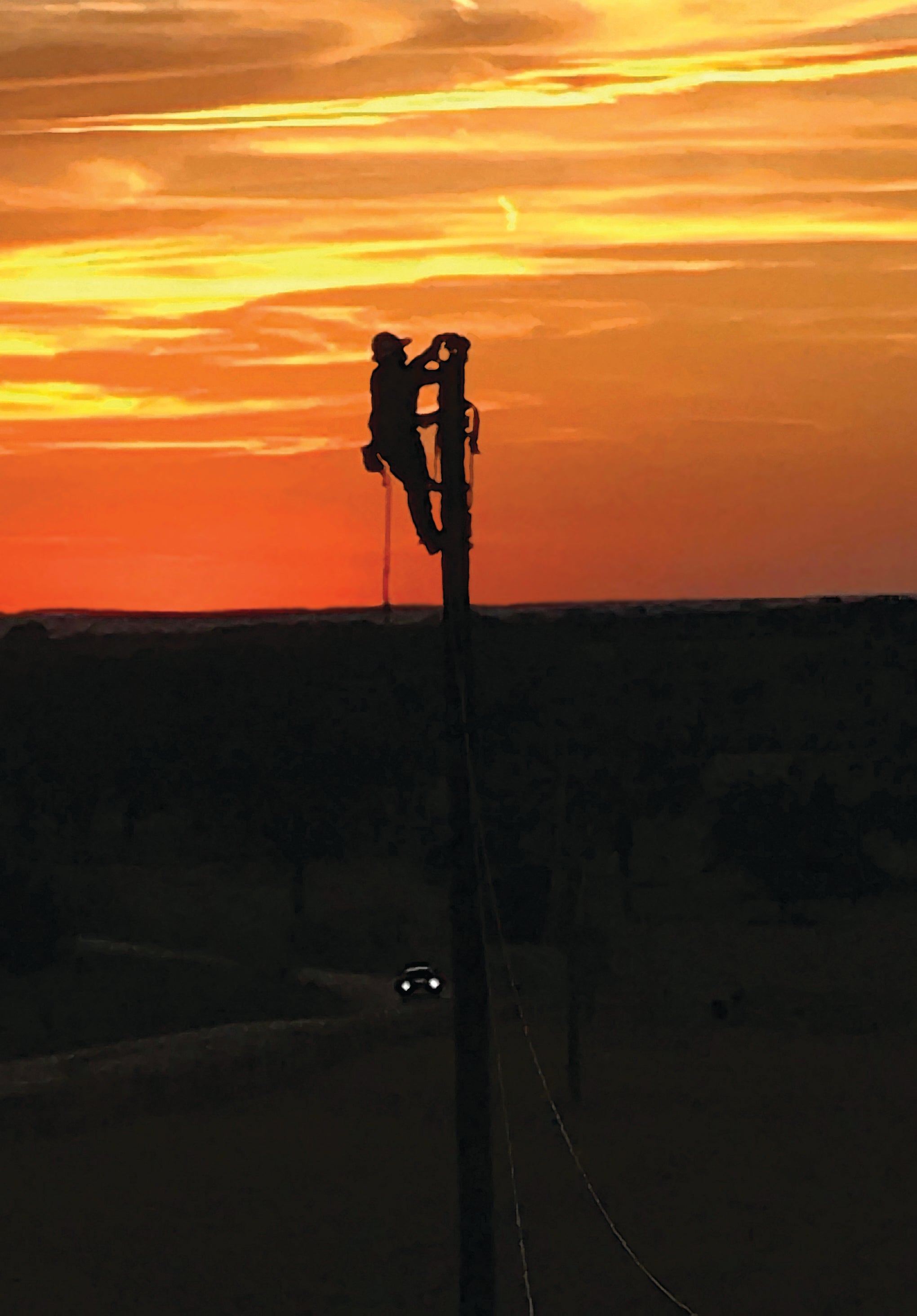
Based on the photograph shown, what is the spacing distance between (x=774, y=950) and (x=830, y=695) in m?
56.1

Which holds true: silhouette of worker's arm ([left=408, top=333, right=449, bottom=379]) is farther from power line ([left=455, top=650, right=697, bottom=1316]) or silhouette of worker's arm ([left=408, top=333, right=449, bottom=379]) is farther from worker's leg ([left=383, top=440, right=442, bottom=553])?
power line ([left=455, top=650, right=697, bottom=1316])

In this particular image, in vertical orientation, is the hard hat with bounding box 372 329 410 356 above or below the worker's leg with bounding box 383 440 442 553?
above

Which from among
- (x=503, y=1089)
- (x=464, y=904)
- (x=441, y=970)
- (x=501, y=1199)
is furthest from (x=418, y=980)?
(x=464, y=904)

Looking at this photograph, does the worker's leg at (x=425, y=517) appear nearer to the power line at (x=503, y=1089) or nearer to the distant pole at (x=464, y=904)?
the distant pole at (x=464, y=904)

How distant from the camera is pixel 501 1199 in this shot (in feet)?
63.3

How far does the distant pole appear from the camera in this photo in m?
12.1

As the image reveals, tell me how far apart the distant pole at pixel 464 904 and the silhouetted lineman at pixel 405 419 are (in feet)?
0.35

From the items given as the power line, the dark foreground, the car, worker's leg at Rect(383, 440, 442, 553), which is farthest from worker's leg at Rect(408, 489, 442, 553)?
the car

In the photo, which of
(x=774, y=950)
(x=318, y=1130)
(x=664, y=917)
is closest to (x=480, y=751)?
(x=664, y=917)

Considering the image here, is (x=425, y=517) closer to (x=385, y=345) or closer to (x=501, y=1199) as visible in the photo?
(x=385, y=345)

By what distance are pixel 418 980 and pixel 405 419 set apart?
18.1m

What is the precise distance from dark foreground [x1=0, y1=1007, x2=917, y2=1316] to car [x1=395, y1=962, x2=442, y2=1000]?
183 cm

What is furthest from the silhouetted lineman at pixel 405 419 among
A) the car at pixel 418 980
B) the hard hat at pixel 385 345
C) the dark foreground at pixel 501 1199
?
the car at pixel 418 980

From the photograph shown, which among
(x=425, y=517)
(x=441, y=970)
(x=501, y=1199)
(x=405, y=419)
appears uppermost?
(x=405, y=419)
